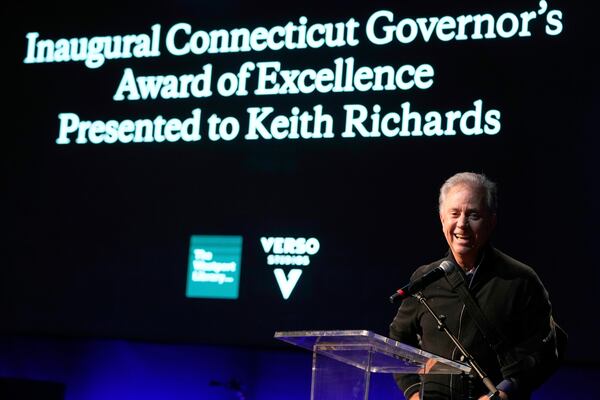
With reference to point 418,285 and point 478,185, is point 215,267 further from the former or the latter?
point 418,285

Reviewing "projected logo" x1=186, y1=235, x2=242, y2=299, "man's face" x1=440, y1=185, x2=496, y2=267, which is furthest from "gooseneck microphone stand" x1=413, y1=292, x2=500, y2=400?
"projected logo" x1=186, y1=235, x2=242, y2=299

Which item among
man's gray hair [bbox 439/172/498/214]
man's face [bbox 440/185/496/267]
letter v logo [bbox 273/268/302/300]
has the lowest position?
letter v logo [bbox 273/268/302/300]

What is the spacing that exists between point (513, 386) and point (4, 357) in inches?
154

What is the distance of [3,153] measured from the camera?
5.65 metres

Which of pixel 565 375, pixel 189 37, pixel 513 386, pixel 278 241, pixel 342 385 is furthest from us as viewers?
pixel 189 37

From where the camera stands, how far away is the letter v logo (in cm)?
488

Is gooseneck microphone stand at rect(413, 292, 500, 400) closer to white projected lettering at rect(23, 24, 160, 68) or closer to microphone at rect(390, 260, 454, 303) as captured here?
microphone at rect(390, 260, 454, 303)

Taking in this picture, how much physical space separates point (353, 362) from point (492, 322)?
0.52 metres

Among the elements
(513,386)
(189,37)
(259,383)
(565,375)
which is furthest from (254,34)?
(513,386)

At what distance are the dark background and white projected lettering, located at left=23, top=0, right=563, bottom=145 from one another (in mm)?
30

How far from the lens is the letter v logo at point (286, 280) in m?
4.88

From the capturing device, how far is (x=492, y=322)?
2715 millimetres

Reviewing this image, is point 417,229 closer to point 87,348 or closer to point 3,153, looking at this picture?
point 87,348

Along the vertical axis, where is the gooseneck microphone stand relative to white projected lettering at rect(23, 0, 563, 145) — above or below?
below
